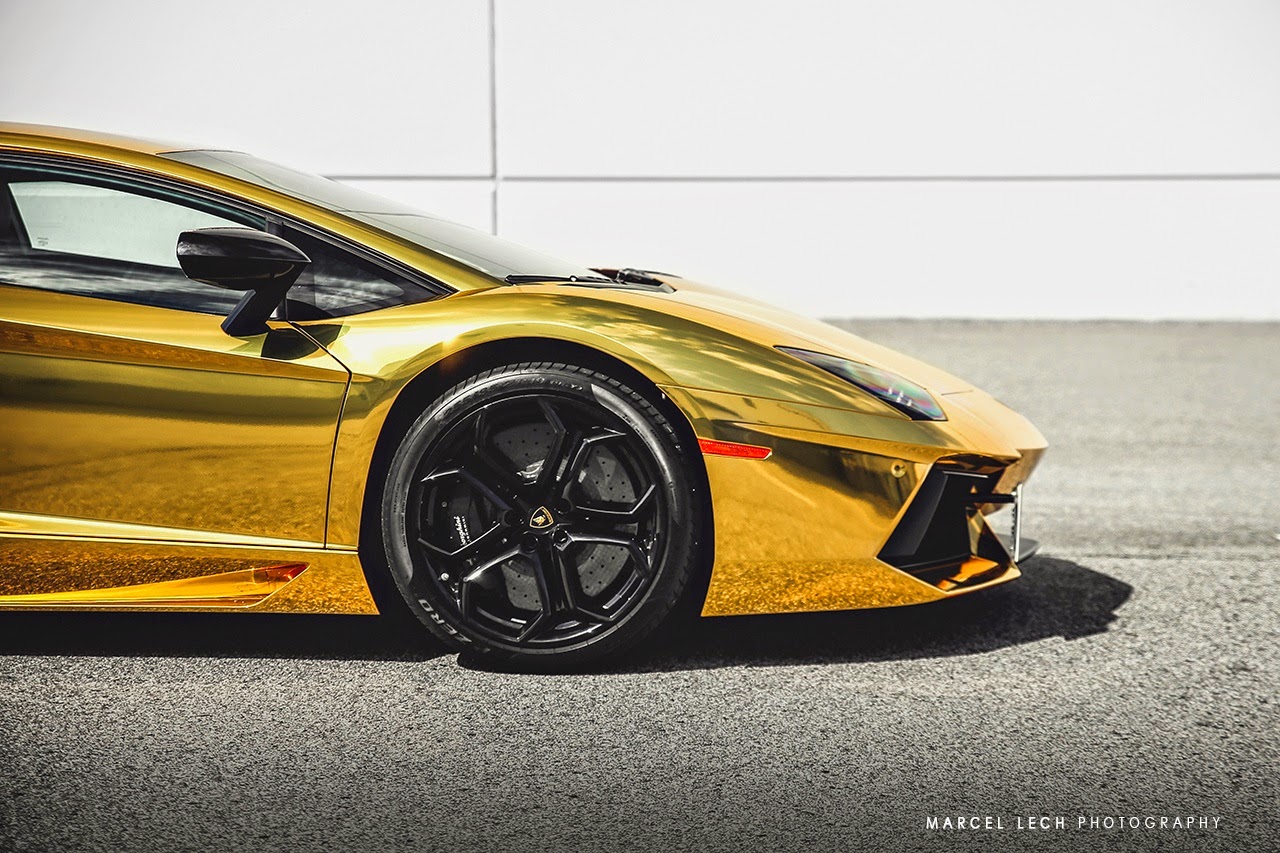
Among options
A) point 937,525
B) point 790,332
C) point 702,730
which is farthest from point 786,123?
point 702,730

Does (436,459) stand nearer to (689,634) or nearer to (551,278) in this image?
(551,278)

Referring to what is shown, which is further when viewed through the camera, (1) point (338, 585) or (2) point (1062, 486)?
(2) point (1062, 486)

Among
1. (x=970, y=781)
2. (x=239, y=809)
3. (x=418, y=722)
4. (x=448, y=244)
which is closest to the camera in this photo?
(x=239, y=809)

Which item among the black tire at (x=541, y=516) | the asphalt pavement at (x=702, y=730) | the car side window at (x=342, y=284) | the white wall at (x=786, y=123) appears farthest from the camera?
the white wall at (x=786, y=123)

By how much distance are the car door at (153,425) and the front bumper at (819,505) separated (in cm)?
88

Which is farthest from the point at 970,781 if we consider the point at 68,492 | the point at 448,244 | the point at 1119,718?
the point at 68,492

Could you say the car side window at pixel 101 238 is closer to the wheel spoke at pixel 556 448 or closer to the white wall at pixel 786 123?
the wheel spoke at pixel 556 448

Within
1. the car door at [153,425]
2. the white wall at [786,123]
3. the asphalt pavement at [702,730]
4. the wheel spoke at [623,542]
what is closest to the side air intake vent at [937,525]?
the asphalt pavement at [702,730]

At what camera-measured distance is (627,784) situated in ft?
8.08

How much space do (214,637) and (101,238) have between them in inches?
41.0

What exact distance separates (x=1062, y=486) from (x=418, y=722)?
3.33m

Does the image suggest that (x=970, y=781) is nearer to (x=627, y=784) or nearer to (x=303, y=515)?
(x=627, y=784)

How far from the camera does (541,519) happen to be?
2982mm

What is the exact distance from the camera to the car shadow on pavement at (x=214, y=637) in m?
3.21
